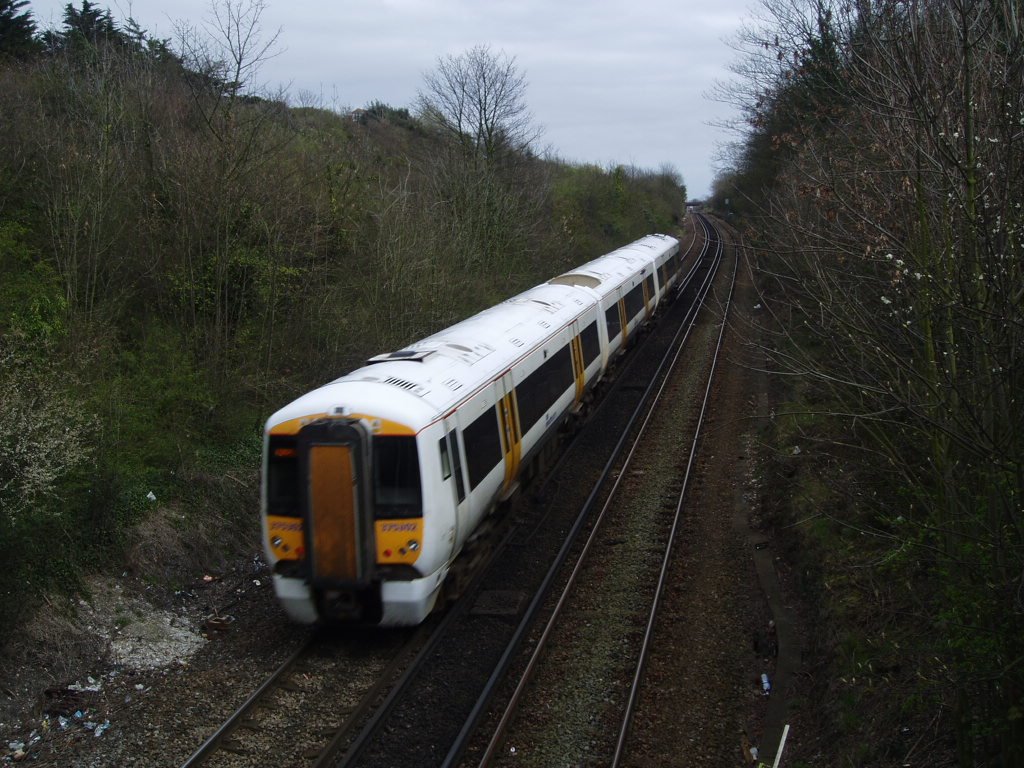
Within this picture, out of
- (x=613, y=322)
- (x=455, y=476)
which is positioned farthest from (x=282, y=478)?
(x=613, y=322)

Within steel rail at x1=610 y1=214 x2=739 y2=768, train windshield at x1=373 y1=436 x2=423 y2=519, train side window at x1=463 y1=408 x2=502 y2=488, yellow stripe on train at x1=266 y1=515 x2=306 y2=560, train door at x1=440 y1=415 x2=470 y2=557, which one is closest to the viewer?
steel rail at x1=610 y1=214 x2=739 y2=768

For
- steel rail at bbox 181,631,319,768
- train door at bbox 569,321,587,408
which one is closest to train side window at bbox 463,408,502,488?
steel rail at bbox 181,631,319,768

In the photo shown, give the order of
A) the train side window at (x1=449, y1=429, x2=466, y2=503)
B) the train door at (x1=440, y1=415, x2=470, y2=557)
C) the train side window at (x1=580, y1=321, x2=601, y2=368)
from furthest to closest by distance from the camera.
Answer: the train side window at (x1=580, y1=321, x2=601, y2=368) < the train side window at (x1=449, y1=429, x2=466, y2=503) < the train door at (x1=440, y1=415, x2=470, y2=557)

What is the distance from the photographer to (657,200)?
65.0 metres

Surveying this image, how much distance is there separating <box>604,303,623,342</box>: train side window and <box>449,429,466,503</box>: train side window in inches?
370

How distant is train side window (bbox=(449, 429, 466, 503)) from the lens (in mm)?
9086

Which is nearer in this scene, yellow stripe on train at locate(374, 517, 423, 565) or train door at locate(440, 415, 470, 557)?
yellow stripe on train at locate(374, 517, 423, 565)

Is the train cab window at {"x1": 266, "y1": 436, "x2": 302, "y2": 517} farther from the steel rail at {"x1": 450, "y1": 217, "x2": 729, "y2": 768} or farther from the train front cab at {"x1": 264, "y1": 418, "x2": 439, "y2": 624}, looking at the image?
the steel rail at {"x1": 450, "y1": 217, "x2": 729, "y2": 768}

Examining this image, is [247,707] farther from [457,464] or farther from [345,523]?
[457,464]

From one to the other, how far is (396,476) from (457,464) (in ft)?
3.25

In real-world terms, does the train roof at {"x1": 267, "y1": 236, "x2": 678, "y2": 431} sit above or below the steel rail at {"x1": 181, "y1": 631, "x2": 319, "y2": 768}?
above

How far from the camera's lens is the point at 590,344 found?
54.3 feet

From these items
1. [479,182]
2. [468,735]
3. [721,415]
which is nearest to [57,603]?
[468,735]

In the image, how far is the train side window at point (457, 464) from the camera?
9086 mm
